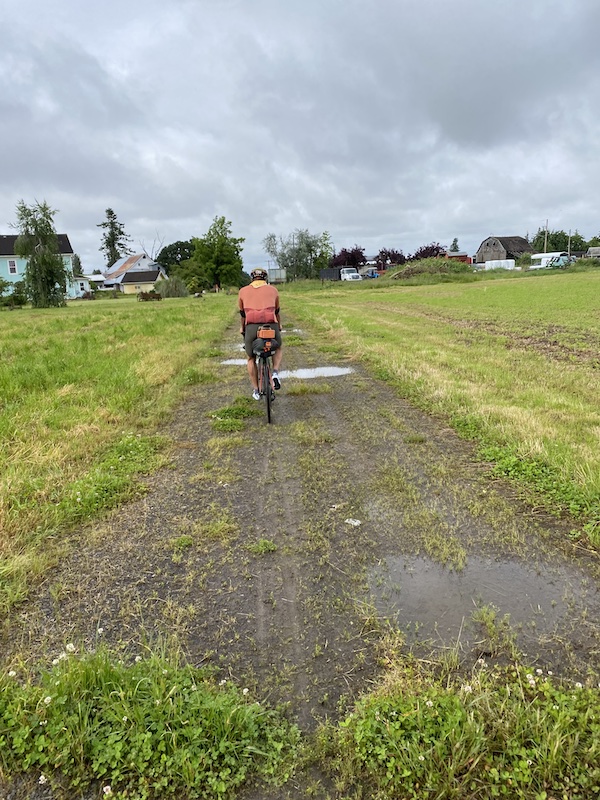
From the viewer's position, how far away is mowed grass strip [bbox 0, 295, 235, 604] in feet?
12.3

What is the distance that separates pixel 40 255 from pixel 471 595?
52.5 meters

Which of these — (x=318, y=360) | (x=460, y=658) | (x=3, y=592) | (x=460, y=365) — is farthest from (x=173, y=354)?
(x=460, y=658)

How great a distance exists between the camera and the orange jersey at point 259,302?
268 inches

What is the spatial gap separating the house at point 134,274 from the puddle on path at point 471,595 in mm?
89391

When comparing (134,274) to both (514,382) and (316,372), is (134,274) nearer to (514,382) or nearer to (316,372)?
(316,372)

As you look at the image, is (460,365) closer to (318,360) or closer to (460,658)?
(318,360)

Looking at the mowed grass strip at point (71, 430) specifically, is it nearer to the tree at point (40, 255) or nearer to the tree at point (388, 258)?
the tree at point (40, 255)

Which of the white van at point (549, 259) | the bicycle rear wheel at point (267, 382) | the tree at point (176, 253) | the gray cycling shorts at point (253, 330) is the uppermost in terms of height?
the tree at point (176, 253)

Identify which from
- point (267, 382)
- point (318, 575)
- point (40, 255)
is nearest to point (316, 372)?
point (267, 382)

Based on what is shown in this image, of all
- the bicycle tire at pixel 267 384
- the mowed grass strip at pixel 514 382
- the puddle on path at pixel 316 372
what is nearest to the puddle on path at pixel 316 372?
the puddle on path at pixel 316 372

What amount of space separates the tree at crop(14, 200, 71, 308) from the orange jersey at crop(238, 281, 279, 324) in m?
47.1

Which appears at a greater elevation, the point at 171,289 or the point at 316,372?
the point at 171,289

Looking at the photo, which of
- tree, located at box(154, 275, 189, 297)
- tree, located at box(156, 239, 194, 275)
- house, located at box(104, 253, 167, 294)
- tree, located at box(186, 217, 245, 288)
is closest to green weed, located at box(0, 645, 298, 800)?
tree, located at box(154, 275, 189, 297)

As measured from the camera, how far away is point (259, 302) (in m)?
6.82
